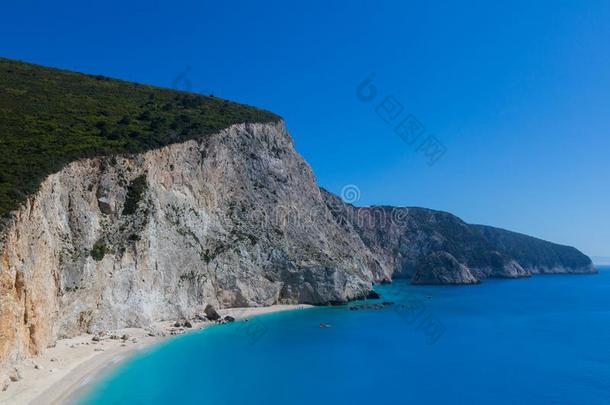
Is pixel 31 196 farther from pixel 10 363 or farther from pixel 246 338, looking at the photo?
pixel 246 338

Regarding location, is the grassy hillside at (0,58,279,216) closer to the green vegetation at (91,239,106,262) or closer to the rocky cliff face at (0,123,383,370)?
the rocky cliff face at (0,123,383,370)

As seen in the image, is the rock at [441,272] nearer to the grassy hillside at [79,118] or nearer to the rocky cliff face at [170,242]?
the rocky cliff face at [170,242]

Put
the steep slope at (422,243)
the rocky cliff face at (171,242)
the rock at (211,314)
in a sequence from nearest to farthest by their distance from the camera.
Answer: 1. the rocky cliff face at (171,242)
2. the rock at (211,314)
3. the steep slope at (422,243)

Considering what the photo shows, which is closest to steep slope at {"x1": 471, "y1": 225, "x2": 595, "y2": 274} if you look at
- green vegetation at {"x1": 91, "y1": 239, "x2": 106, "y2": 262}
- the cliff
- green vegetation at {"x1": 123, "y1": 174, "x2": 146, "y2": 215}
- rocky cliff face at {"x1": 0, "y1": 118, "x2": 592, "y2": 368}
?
rocky cliff face at {"x1": 0, "y1": 118, "x2": 592, "y2": 368}

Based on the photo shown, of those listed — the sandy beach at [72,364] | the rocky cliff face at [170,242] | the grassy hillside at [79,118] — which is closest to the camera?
the sandy beach at [72,364]

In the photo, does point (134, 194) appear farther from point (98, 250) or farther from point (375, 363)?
point (375, 363)

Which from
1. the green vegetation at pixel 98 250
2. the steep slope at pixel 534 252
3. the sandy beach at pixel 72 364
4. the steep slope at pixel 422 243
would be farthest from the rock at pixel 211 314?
the steep slope at pixel 534 252

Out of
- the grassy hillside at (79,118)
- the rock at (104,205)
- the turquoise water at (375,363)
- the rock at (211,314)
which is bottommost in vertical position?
the turquoise water at (375,363)
